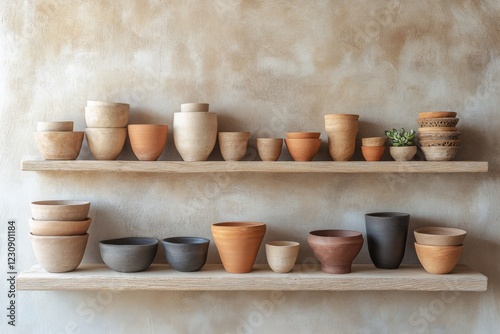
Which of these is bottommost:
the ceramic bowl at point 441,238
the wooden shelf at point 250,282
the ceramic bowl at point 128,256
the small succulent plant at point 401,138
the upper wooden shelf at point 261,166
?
the wooden shelf at point 250,282

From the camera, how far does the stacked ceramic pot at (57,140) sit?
2428mm

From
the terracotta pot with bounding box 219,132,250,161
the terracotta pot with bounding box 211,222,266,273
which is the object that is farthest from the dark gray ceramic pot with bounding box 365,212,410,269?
the terracotta pot with bounding box 219,132,250,161

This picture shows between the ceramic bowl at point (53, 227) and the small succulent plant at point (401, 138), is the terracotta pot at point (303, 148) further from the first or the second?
the ceramic bowl at point (53, 227)

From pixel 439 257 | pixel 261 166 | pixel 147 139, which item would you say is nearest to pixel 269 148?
pixel 261 166

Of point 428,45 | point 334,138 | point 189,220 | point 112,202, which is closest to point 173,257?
point 189,220

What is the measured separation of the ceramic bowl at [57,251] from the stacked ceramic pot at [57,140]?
36 cm

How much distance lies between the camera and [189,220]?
265cm

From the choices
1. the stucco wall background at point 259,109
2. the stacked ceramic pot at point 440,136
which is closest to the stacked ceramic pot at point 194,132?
the stucco wall background at point 259,109

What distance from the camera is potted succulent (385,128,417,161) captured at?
2475 millimetres

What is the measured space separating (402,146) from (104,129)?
136 cm

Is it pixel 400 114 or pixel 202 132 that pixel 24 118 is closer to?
pixel 202 132

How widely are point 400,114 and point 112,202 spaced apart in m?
1.47

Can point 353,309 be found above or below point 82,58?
below

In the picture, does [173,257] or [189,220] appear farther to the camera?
[189,220]
